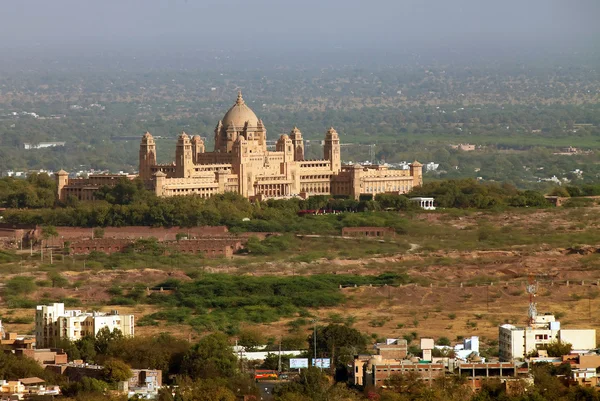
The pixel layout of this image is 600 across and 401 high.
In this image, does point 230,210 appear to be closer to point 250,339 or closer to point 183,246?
point 183,246

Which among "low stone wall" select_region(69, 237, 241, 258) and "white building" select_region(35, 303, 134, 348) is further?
"low stone wall" select_region(69, 237, 241, 258)

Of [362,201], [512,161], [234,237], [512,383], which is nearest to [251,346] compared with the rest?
[512,383]

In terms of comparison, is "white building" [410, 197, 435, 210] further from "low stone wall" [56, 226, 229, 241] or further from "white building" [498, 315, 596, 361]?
"white building" [498, 315, 596, 361]

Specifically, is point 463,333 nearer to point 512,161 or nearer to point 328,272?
point 328,272

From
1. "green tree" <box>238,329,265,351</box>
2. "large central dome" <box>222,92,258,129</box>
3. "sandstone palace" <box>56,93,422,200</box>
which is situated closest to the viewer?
"green tree" <box>238,329,265,351</box>

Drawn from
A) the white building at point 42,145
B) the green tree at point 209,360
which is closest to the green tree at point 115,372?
the green tree at point 209,360

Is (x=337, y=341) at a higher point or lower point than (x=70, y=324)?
lower

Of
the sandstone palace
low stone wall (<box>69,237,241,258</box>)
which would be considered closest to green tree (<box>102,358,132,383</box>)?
low stone wall (<box>69,237,241,258</box>)

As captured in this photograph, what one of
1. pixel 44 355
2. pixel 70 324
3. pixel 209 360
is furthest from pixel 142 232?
pixel 209 360
